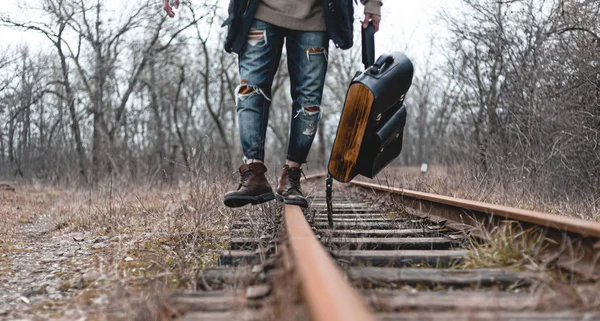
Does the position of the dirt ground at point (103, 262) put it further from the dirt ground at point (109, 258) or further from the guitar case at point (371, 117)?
the guitar case at point (371, 117)

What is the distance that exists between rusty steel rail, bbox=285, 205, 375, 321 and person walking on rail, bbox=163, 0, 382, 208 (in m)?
1.59

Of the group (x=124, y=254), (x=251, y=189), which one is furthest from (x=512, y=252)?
(x=124, y=254)

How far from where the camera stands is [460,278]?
1682 mm

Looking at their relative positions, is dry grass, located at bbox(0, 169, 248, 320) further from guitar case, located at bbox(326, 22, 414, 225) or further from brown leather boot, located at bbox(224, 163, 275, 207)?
guitar case, located at bbox(326, 22, 414, 225)

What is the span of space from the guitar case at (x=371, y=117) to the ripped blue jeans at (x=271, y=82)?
445 mm

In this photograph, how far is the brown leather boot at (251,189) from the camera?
282 centimetres

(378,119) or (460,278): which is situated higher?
(378,119)

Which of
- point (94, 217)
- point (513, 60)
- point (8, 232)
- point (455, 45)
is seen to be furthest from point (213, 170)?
point (455, 45)

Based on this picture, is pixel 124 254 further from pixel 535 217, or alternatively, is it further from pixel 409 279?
pixel 535 217

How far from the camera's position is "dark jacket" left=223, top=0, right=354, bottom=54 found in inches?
119

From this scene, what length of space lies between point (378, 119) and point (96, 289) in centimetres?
168

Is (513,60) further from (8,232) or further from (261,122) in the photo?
(8,232)

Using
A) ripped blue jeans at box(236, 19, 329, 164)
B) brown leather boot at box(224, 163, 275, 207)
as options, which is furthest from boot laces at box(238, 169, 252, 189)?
ripped blue jeans at box(236, 19, 329, 164)

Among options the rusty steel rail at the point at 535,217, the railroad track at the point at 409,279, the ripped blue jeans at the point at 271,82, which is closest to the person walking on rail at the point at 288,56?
the ripped blue jeans at the point at 271,82
